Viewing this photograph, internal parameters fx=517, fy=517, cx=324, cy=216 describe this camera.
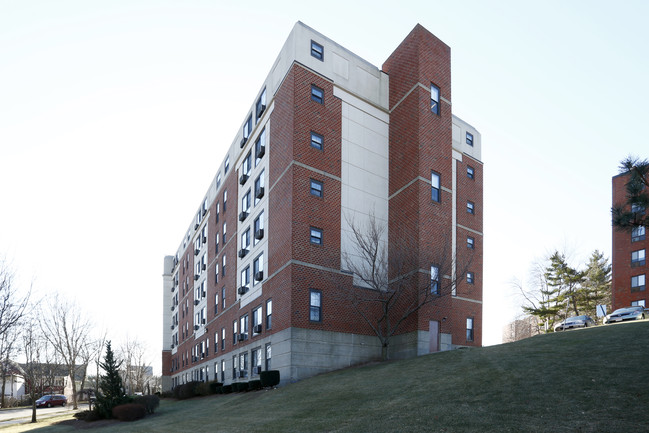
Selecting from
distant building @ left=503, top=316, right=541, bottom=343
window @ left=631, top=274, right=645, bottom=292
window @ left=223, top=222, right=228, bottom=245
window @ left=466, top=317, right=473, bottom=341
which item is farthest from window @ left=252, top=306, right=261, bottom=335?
distant building @ left=503, top=316, right=541, bottom=343

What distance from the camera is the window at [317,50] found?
33219 millimetres

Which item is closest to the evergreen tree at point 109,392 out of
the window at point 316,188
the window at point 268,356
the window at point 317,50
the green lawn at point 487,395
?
the window at point 268,356

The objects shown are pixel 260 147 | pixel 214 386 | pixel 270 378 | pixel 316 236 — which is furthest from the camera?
pixel 214 386

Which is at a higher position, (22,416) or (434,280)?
(434,280)

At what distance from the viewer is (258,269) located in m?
36.1

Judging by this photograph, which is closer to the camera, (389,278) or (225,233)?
(389,278)

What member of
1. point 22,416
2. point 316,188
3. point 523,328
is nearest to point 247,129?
point 316,188

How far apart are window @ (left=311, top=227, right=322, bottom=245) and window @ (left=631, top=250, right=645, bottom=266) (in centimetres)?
4452

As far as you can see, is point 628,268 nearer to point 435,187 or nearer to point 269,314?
point 435,187

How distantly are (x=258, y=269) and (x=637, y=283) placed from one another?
45.1 metres

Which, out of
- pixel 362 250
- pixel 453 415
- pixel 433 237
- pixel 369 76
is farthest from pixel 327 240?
pixel 453 415

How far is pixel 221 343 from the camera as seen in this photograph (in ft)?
Answer: 151

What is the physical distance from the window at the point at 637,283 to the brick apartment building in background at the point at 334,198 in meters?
26.7

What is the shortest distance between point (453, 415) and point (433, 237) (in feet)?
65.5
